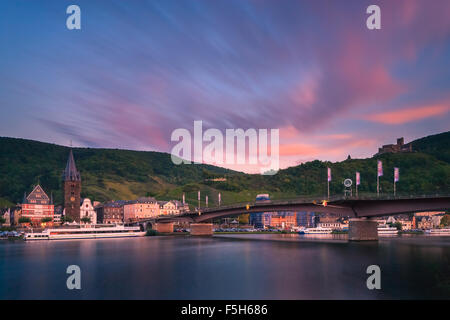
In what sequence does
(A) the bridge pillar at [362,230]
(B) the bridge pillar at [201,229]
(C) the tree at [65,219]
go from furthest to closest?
(C) the tree at [65,219] < (B) the bridge pillar at [201,229] < (A) the bridge pillar at [362,230]

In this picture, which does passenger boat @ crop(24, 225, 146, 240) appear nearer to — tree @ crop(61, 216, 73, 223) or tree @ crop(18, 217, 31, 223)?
tree @ crop(61, 216, 73, 223)

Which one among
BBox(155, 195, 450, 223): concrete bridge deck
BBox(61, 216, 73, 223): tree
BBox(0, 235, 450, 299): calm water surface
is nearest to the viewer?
BBox(0, 235, 450, 299): calm water surface

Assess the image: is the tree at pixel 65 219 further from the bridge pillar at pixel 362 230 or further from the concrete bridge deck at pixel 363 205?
the bridge pillar at pixel 362 230

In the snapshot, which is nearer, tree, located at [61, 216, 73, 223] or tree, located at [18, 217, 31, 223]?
tree, located at [18, 217, 31, 223]

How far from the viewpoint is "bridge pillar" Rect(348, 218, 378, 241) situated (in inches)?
4003

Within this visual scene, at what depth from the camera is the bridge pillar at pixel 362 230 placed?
102 metres

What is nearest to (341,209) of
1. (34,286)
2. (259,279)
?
(259,279)

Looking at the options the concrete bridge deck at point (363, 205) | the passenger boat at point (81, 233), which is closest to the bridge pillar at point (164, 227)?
the passenger boat at point (81, 233)

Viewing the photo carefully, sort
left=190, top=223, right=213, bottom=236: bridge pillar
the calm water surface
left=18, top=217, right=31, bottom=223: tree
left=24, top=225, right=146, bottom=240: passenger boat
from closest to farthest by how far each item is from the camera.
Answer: the calm water surface < left=24, top=225, right=146, bottom=240: passenger boat < left=190, top=223, right=213, bottom=236: bridge pillar < left=18, top=217, right=31, bottom=223: tree

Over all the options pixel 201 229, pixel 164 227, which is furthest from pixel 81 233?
pixel 164 227

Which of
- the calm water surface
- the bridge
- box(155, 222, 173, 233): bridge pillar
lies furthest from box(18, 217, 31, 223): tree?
the calm water surface

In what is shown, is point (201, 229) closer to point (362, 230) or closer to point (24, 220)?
point (362, 230)
